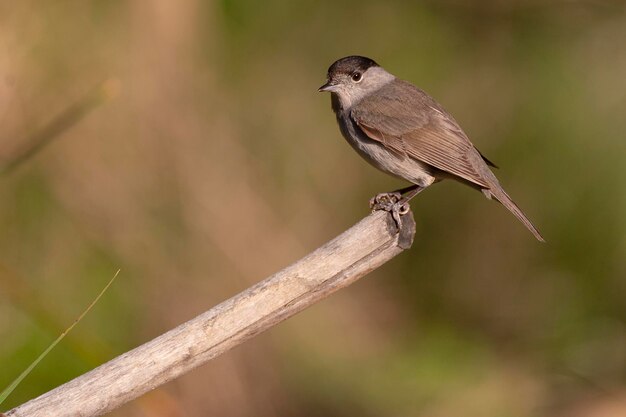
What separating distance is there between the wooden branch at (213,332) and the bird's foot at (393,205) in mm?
285

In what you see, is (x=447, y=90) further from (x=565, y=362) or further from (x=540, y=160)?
(x=565, y=362)

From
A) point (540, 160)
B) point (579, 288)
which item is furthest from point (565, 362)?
point (540, 160)

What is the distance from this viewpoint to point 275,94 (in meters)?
7.81

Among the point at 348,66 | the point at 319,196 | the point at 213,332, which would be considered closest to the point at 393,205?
the point at 213,332

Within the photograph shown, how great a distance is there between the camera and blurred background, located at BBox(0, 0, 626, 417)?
23.4 ft

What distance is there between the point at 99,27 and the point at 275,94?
1511mm

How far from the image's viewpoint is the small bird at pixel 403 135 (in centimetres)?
568

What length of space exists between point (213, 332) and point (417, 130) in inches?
101

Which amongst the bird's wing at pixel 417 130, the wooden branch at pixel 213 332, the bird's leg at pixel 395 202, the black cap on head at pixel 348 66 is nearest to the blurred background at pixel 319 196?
the black cap on head at pixel 348 66

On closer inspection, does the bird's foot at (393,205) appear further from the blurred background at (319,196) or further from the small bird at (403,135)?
the blurred background at (319,196)

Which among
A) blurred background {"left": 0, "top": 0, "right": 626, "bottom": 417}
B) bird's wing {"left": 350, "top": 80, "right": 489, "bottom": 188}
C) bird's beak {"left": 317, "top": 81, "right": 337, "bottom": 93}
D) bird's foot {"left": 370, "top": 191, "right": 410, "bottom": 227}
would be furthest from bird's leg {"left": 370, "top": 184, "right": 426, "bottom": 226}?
blurred background {"left": 0, "top": 0, "right": 626, "bottom": 417}

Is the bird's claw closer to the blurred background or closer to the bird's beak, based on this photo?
the bird's beak

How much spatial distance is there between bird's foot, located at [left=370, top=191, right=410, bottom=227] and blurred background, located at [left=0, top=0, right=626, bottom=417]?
6.68 feet

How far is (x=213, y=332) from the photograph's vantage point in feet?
12.5
